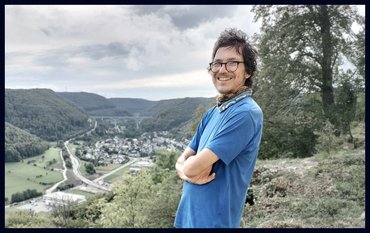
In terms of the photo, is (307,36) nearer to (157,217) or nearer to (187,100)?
(157,217)

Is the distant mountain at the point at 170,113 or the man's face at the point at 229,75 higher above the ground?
the man's face at the point at 229,75

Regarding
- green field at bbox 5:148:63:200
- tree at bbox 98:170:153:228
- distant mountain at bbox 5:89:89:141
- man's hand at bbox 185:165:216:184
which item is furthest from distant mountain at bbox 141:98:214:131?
man's hand at bbox 185:165:216:184

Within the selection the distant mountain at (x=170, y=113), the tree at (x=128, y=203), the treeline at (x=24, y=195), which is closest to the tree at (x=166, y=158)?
the distant mountain at (x=170, y=113)

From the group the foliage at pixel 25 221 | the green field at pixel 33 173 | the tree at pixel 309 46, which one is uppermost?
the tree at pixel 309 46

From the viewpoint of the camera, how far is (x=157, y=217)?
32.9 feet

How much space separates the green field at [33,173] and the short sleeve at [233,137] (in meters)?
26.2

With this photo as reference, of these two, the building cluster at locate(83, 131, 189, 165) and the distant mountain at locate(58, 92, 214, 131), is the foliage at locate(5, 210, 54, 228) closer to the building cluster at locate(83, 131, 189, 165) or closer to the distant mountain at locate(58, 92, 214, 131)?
the distant mountain at locate(58, 92, 214, 131)

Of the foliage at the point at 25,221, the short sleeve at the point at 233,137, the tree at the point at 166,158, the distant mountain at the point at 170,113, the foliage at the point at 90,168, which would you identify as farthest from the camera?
the foliage at the point at 90,168

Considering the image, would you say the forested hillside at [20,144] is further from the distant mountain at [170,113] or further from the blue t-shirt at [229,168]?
the blue t-shirt at [229,168]

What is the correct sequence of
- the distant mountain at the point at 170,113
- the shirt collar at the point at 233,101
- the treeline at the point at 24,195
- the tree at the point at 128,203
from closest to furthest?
the shirt collar at the point at 233,101, the tree at the point at 128,203, the distant mountain at the point at 170,113, the treeline at the point at 24,195

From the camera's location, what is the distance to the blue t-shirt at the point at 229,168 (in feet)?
6.05

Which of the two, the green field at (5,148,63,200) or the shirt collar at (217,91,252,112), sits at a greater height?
the shirt collar at (217,91,252,112)

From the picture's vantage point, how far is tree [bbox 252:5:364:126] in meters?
14.5

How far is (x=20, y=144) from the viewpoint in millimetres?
33062
